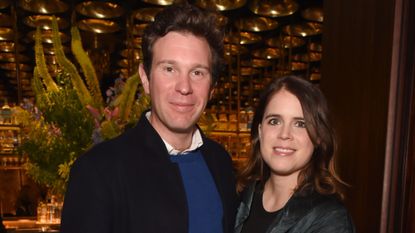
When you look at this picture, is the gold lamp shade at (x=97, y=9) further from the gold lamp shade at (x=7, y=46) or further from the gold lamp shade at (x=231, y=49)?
the gold lamp shade at (x=7, y=46)

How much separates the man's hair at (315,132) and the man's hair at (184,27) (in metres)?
0.23

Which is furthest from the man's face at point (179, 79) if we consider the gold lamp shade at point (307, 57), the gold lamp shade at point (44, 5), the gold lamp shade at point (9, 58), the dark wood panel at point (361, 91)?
the gold lamp shade at point (9, 58)

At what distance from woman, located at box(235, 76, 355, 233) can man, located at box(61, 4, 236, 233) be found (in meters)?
0.15

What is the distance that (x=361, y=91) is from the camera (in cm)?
179

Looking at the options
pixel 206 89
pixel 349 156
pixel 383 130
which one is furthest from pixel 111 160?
pixel 349 156

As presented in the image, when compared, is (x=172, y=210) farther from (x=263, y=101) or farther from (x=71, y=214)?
(x=263, y=101)

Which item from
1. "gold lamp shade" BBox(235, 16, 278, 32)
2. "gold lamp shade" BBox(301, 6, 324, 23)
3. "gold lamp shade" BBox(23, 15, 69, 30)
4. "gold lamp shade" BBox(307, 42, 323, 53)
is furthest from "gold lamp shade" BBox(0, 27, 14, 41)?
"gold lamp shade" BBox(307, 42, 323, 53)

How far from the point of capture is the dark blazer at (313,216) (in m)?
1.07

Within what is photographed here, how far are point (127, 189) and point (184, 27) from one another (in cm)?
45

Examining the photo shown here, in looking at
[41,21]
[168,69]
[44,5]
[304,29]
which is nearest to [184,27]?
[168,69]

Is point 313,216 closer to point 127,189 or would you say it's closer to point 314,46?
point 127,189

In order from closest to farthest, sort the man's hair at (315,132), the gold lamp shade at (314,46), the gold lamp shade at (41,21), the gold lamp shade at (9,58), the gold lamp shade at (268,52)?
1. the man's hair at (315,132)
2. the gold lamp shade at (41,21)
3. the gold lamp shade at (314,46)
4. the gold lamp shade at (268,52)
5. the gold lamp shade at (9,58)

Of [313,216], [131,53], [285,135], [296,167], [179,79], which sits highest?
[131,53]

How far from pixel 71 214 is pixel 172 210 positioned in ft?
0.80
